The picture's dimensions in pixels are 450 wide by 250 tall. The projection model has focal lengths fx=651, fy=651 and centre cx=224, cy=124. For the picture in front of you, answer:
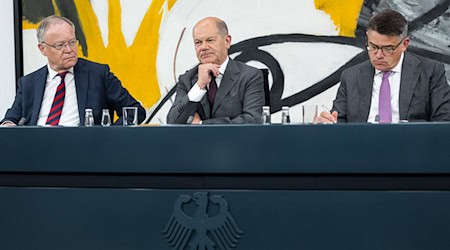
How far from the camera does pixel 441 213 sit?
6.42 ft

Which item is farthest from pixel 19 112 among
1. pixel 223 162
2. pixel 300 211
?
pixel 300 211

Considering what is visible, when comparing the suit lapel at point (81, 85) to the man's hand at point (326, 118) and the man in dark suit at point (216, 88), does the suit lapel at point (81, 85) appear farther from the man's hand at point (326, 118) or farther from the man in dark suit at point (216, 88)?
the man's hand at point (326, 118)

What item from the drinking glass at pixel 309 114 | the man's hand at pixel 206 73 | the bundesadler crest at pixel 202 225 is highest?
the man's hand at pixel 206 73

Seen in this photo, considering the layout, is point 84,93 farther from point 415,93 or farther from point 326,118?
point 415,93

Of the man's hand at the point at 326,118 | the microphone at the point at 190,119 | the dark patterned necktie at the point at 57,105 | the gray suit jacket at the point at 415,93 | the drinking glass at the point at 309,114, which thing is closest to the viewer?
the drinking glass at the point at 309,114

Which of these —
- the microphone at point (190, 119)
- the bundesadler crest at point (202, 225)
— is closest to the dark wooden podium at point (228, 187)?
the bundesadler crest at point (202, 225)

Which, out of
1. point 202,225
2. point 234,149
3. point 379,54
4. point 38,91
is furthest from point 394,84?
point 38,91

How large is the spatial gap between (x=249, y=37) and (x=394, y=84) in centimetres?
98

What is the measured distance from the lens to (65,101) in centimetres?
317

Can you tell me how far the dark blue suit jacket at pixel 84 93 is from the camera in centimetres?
316

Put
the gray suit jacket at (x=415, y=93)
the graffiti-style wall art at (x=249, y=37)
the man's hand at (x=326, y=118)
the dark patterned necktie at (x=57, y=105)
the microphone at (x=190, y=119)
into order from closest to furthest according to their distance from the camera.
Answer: the man's hand at (x=326, y=118) → the gray suit jacket at (x=415, y=93) → the microphone at (x=190, y=119) → the dark patterned necktie at (x=57, y=105) → the graffiti-style wall art at (x=249, y=37)

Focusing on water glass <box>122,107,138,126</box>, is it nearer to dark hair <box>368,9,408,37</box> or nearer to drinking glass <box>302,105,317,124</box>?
drinking glass <box>302,105,317,124</box>

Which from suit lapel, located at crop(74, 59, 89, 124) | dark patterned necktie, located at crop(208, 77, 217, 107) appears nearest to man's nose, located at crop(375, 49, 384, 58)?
dark patterned necktie, located at crop(208, 77, 217, 107)

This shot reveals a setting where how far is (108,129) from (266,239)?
0.64 metres
